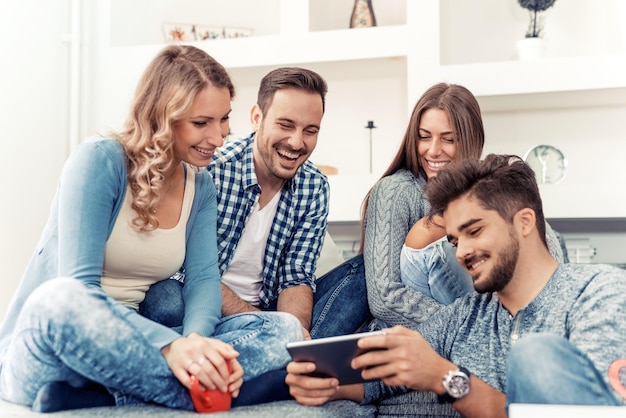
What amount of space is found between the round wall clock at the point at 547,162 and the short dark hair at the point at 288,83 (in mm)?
1267

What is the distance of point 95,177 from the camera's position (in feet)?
5.38

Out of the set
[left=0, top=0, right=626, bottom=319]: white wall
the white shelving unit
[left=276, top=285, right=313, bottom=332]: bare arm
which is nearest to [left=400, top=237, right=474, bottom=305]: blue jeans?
[left=276, top=285, right=313, bottom=332]: bare arm

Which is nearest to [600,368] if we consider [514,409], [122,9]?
[514,409]

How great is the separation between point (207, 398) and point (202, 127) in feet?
2.18

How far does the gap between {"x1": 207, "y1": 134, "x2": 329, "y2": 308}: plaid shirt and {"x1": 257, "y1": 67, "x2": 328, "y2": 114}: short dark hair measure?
0.14 metres

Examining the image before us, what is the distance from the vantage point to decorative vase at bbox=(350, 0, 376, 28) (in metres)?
3.32

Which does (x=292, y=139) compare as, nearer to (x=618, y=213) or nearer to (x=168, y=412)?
(x=168, y=412)

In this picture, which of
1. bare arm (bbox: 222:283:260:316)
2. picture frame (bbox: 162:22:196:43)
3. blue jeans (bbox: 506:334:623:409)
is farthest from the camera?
picture frame (bbox: 162:22:196:43)

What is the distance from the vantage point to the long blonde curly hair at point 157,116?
1.73 m

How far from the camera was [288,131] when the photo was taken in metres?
2.24

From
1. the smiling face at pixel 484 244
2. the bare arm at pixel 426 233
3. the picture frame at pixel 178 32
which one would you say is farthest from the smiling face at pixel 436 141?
the picture frame at pixel 178 32

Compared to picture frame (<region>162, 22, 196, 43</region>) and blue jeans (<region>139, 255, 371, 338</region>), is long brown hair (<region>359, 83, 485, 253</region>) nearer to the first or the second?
blue jeans (<region>139, 255, 371, 338</region>)

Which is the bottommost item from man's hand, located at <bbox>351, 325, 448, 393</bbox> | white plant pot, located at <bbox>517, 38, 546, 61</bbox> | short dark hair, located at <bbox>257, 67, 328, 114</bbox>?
man's hand, located at <bbox>351, 325, 448, 393</bbox>

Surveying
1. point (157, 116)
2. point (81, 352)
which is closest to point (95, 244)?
point (81, 352)
